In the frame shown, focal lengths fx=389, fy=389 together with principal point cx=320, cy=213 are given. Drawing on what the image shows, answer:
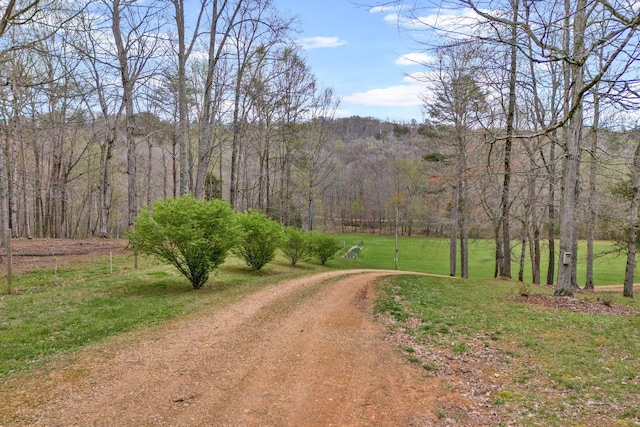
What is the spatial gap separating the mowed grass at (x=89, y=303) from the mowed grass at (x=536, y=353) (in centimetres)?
447

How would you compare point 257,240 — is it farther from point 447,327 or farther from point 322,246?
point 447,327

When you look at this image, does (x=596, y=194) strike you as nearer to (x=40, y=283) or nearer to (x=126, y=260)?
(x=126, y=260)

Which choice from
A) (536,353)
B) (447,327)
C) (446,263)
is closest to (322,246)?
(447,327)

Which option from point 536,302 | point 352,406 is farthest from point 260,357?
point 536,302

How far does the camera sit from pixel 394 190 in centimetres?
6856

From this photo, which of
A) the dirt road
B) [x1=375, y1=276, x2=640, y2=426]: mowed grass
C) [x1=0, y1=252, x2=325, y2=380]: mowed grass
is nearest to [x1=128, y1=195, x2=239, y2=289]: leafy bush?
[x1=0, y1=252, x2=325, y2=380]: mowed grass

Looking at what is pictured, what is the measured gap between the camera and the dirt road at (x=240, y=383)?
3871 millimetres

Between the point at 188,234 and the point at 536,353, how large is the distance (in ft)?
25.6

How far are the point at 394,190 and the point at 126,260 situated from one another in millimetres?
58261

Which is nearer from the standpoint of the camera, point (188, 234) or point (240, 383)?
point (240, 383)

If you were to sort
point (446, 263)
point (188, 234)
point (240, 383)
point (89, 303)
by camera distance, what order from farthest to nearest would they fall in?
point (446, 263)
point (188, 234)
point (89, 303)
point (240, 383)

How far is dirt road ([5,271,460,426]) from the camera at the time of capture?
152 inches

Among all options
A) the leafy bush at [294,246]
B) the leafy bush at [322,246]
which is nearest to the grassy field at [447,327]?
the leafy bush at [294,246]

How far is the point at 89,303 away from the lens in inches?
328
